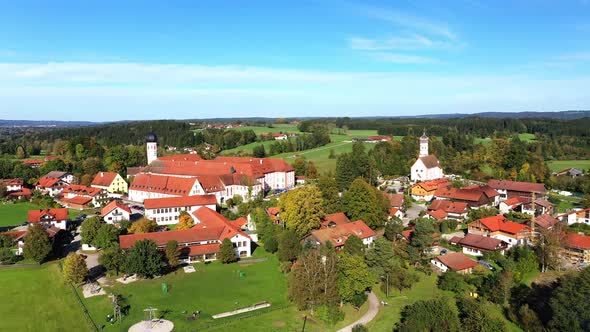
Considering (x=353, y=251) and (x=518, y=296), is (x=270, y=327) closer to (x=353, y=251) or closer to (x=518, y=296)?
(x=353, y=251)

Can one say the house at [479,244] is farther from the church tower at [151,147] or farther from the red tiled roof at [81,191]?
the church tower at [151,147]

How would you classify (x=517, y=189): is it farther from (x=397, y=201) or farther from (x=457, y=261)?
(x=457, y=261)

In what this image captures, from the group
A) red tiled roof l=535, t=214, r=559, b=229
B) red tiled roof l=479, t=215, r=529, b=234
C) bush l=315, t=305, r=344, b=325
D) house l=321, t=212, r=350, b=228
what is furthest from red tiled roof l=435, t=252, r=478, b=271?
bush l=315, t=305, r=344, b=325

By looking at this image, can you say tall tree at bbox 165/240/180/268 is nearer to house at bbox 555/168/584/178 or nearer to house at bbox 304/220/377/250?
house at bbox 304/220/377/250

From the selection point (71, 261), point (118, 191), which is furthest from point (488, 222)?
→ point (118, 191)

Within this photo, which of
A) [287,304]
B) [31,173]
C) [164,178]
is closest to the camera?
[287,304]

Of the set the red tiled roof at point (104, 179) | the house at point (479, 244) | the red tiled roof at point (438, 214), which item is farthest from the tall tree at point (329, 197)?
the red tiled roof at point (104, 179)

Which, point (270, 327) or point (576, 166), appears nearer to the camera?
point (270, 327)
